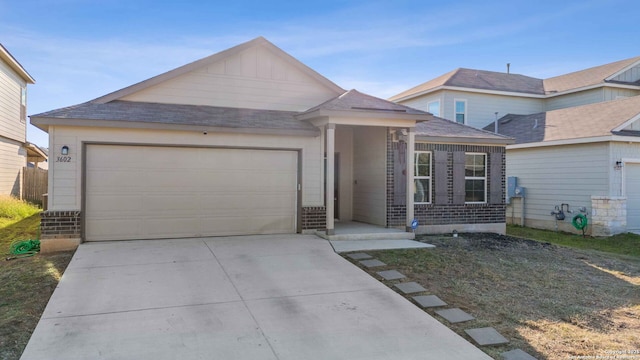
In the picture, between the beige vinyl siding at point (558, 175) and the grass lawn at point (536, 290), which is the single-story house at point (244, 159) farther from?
the beige vinyl siding at point (558, 175)

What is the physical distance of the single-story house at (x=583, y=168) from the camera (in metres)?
13.3

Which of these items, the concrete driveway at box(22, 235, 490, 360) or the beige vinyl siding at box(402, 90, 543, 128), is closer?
the concrete driveway at box(22, 235, 490, 360)

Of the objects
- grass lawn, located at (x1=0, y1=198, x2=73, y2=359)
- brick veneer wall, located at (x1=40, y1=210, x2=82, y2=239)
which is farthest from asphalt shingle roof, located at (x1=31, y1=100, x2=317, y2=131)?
grass lawn, located at (x1=0, y1=198, x2=73, y2=359)

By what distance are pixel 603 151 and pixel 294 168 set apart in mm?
10098

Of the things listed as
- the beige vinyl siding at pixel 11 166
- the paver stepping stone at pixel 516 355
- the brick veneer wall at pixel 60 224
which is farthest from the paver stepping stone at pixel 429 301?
the beige vinyl siding at pixel 11 166

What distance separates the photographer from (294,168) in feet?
33.8

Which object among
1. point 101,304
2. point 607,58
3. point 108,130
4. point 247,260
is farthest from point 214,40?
point 607,58

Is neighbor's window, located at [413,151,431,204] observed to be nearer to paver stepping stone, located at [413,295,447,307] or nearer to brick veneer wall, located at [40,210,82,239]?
paver stepping stone, located at [413,295,447,307]

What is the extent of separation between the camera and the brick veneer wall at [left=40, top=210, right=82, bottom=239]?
845cm

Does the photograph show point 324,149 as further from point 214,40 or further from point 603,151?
point 603,151

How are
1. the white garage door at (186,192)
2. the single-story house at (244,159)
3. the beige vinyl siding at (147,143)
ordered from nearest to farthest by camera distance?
1. the beige vinyl siding at (147,143)
2. the single-story house at (244,159)
3. the white garage door at (186,192)

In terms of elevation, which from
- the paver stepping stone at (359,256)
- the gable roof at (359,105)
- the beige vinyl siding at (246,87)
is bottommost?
the paver stepping stone at (359,256)

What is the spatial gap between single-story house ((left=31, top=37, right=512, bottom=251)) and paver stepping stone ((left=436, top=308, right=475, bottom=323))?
174 inches

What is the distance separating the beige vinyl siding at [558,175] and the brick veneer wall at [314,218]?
9.32 m
